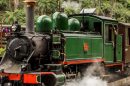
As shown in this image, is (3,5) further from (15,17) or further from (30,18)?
(30,18)

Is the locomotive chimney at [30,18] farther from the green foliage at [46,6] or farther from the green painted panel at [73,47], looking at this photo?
the green foliage at [46,6]

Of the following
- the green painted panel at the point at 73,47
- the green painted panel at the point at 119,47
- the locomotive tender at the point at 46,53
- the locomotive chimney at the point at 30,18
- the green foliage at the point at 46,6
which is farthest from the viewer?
the green foliage at the point at 46,6

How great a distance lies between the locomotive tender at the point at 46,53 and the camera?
1041 cm

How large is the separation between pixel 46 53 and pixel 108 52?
372cm

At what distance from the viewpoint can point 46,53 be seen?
435 inches

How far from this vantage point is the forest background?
2301cm

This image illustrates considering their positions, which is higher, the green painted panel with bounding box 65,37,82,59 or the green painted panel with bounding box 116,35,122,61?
the green painted panel with bounding box 65,37,82,59

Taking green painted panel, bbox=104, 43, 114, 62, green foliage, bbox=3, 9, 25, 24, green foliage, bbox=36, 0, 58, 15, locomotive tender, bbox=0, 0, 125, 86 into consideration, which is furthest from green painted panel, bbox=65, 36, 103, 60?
green foliage, bbox=36, 0, 58, 15

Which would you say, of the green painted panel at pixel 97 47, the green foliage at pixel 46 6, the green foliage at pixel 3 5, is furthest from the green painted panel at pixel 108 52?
the green foliage at pixel 3 5

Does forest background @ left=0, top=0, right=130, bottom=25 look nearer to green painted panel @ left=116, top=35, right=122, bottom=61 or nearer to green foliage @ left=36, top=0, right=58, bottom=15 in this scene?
green foliage @ left=36, top=0, right=58, bottom=15

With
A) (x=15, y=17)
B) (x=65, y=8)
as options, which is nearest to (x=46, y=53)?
(x=15, y=17)

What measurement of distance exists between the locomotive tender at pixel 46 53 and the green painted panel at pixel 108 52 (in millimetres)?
1073

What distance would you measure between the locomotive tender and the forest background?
9.90 meters

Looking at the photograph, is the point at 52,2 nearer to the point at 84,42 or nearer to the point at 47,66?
the point at 84,42
